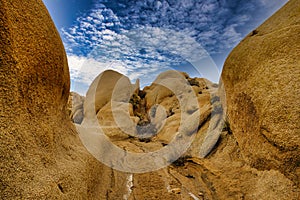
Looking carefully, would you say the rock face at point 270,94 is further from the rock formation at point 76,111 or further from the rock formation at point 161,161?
the rock formation at point 76,111

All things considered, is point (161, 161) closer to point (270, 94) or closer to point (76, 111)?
point (270, 94)

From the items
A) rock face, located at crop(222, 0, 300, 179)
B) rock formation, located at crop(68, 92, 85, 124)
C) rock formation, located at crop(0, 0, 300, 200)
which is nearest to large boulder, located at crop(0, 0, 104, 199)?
rock formation, located at crop(0, 0, 300, 200)

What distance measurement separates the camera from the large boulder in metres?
2.63

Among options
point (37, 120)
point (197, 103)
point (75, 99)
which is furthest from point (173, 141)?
point (75, 99)

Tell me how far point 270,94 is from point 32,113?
520cm

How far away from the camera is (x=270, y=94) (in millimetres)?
4363

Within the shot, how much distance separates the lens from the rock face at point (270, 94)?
12.5 ft

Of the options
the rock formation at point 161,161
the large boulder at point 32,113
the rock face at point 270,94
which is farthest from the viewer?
the rock face at point 270,94

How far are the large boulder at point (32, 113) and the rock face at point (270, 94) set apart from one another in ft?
14.2

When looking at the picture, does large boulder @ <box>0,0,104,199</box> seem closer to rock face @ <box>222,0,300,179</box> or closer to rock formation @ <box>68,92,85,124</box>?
rock face @ <box>222,0,300,179</box>

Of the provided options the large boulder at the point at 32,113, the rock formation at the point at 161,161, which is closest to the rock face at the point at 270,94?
the rock formation at the point at 161,161

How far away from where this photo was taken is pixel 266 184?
398 centimetres

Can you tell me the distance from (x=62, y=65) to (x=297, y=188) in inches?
221

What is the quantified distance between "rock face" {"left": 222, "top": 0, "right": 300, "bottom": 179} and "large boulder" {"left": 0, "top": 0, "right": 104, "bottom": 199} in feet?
14.2
